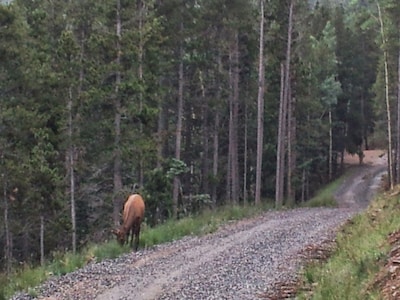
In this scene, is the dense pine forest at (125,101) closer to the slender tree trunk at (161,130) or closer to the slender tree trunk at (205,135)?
the slender tree trunk at (205,135)

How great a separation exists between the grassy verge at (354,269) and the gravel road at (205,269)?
2.72 feet

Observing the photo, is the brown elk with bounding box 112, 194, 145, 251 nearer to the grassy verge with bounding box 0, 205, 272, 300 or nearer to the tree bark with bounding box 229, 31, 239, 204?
the grassy verge with bounding box 0, 205, 272, 300

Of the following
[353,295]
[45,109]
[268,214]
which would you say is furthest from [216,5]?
[353,295]

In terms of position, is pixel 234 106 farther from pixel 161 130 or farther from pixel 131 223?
pixel 131 223

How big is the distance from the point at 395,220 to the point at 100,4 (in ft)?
63.3

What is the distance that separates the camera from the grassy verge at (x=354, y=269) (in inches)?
310

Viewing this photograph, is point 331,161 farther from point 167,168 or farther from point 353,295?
point 353,295

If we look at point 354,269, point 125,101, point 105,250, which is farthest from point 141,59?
point 354,269

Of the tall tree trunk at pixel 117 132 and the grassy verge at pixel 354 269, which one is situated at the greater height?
the tall tree trunk at pixel 117 132

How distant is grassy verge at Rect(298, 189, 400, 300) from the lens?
25.8ft

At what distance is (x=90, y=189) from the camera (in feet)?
96.4

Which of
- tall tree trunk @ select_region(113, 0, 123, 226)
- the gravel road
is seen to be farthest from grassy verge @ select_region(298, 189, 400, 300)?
tall tree trunk @ select_region(113, 0, 123, 226)

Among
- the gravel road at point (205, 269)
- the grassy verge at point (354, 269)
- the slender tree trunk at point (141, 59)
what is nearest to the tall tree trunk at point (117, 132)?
the slender tree trunk at point (141, 59)

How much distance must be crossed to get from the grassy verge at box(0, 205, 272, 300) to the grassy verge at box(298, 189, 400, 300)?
503 cm
